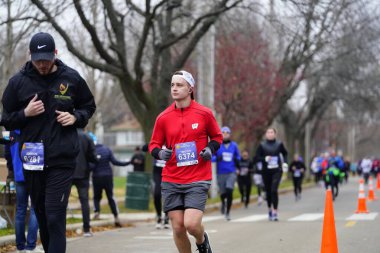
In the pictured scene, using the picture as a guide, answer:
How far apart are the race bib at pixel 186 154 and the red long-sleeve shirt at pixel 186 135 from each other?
3 cm

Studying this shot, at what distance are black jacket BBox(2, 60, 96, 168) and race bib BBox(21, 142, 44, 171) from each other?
38mm

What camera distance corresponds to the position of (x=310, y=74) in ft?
143

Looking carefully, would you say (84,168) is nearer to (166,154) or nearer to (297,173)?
(166,154)

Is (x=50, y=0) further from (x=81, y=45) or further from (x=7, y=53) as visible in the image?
(x=81, y=45)

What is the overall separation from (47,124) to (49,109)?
0.41 ft

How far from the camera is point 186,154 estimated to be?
8070 millimetres

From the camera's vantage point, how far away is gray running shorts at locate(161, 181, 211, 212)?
7992mm

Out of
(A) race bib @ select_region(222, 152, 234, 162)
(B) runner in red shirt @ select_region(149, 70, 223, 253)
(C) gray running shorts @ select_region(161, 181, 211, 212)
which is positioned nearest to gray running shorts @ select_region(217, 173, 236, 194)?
(A) race bib @ select_region(222, 152, 234, 162)

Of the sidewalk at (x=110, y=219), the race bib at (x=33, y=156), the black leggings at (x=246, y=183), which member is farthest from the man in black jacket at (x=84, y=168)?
the black leggings at (x=246, y=183)

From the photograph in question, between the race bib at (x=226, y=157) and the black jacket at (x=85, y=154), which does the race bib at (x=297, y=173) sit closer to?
the race bib at (x=226, y=157)

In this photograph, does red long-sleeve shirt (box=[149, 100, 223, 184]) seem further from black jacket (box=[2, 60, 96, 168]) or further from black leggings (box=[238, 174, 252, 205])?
black leggings (box=[238, 174, 252, 205])

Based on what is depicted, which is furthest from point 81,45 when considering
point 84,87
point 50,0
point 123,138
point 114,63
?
point 123,138

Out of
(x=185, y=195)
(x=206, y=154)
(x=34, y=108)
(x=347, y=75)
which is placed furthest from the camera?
(x=347, y=75)

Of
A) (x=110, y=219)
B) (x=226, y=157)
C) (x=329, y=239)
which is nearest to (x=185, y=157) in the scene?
(x=329, y=239)
